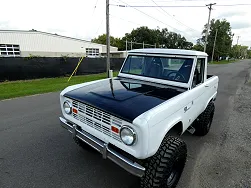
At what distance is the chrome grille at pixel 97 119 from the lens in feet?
6.58

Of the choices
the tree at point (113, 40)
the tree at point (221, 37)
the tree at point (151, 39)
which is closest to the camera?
the tree at point (221, 37)

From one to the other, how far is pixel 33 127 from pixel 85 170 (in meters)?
2.27

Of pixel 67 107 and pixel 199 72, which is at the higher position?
pixel 199 72

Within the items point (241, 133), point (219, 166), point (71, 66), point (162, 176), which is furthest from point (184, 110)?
point (71, 66)

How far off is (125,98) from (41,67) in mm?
12111

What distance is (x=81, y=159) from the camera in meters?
3.02

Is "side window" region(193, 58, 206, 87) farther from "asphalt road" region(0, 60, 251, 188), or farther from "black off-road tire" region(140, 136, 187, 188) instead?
"black off-road tire" region(140, 136, 187, 188)

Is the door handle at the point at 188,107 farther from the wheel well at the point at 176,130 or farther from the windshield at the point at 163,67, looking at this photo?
the windshield at the point at 163,67

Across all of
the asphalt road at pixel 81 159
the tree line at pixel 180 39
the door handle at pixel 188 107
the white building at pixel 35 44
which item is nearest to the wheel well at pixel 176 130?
the door handle at pixel 188 107

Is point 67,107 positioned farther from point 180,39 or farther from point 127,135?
point 180,39

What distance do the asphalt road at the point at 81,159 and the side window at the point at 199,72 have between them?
54.2 inches

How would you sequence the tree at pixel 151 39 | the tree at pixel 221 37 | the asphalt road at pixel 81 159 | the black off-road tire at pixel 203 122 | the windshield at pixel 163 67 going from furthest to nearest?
the tree at pixel 151 39
the tree at pixel 221 37
the black off-road tire at pixel 203 122
the windshield at pixel 163 67
the asphalt road at pixel 81 159

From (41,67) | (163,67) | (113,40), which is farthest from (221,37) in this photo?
(163,67)

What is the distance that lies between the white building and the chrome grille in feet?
83.0
